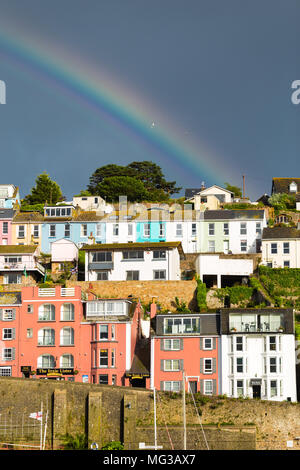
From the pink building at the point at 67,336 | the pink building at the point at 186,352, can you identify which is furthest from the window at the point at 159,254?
the pink building at the point at 186,352

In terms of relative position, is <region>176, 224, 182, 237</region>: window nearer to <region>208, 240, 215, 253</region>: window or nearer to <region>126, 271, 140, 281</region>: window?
<region>208, 240, 215, 253</region>: window

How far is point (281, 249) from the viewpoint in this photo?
325ft

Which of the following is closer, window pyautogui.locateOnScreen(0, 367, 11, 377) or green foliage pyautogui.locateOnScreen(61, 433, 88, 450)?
green foliage pyautogui.locateOnScreen(61, 433, 88, 450)

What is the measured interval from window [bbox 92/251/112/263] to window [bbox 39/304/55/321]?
48.6ft

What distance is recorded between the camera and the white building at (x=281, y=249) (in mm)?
98188

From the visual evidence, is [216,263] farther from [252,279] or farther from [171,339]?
[171,339]

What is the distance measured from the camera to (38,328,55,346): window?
78.9m

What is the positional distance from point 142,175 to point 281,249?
166ft

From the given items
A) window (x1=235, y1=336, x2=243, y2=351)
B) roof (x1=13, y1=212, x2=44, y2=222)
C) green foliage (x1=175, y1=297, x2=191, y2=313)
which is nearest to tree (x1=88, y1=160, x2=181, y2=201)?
roof (x1=13, y1=212, x2=44, y2=222)

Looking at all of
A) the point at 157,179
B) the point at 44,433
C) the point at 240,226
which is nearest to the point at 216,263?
the point at 240,226

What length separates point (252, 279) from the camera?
294 feet

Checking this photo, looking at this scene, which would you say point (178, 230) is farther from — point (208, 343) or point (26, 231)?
point (208, 343)

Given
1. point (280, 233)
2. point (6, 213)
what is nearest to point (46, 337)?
point (280, 233)
